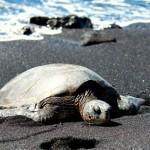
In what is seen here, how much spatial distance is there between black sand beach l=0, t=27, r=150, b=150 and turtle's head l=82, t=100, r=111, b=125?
0.07 m

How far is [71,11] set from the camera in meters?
14.3

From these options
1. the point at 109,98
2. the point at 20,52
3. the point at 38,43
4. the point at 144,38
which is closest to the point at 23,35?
the point at 38,43

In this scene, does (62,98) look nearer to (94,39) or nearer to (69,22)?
(94,39)

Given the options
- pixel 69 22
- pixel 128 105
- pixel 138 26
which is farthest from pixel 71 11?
pixel 128 105

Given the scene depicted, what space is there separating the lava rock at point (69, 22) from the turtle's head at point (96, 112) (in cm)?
705

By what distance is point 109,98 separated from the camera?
16.7ft

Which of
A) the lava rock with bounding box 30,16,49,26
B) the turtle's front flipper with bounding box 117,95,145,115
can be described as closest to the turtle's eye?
the turtle's front flipper with bounding box 117,95,145,115

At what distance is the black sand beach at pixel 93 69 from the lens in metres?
4.07

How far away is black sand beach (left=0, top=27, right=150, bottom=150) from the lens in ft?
13.4

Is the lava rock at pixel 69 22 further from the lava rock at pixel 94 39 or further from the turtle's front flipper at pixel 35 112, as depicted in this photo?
the turtle's front flipper at pixel 35 112

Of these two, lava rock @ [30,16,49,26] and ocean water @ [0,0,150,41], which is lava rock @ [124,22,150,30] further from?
lava rock @ [30,16,49,26]

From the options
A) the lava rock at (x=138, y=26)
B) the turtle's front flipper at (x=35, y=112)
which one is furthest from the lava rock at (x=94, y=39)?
the turtle's front flipper at (x=35, y=112)

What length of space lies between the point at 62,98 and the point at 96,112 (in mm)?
389

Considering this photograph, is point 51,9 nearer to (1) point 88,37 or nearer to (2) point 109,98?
(1) point 88,37
